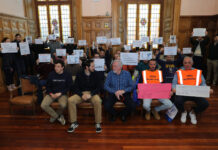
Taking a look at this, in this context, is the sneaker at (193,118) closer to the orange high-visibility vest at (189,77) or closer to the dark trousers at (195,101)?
the dark trousers at (195,101)

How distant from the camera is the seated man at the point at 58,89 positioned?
132 inches

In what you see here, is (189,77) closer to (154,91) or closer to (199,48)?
(154,91)

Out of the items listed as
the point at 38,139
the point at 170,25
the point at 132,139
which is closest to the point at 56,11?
the point at 170,25

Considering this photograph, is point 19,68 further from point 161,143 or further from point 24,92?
point 161,143

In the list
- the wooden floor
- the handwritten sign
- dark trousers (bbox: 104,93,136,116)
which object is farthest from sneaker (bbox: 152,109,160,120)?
dark trousers (bbox: 104,93,136,116)

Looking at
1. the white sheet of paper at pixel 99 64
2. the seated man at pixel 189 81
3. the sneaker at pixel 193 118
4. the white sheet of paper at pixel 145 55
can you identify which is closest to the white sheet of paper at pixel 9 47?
the white sheet of paper at pixel 99 64

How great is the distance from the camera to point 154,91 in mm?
3287

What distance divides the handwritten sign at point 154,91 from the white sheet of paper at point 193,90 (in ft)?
0.68

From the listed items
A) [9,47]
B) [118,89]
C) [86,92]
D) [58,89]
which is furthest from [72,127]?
[9,47]

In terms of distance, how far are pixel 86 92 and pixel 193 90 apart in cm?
209

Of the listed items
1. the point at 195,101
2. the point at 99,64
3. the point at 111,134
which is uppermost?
the point at 99,64

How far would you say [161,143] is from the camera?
2.76 metres

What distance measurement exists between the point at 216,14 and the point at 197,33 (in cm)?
258

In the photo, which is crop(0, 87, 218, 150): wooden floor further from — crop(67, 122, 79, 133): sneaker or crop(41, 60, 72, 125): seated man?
crop(41, 60, 72, 125): seated man
